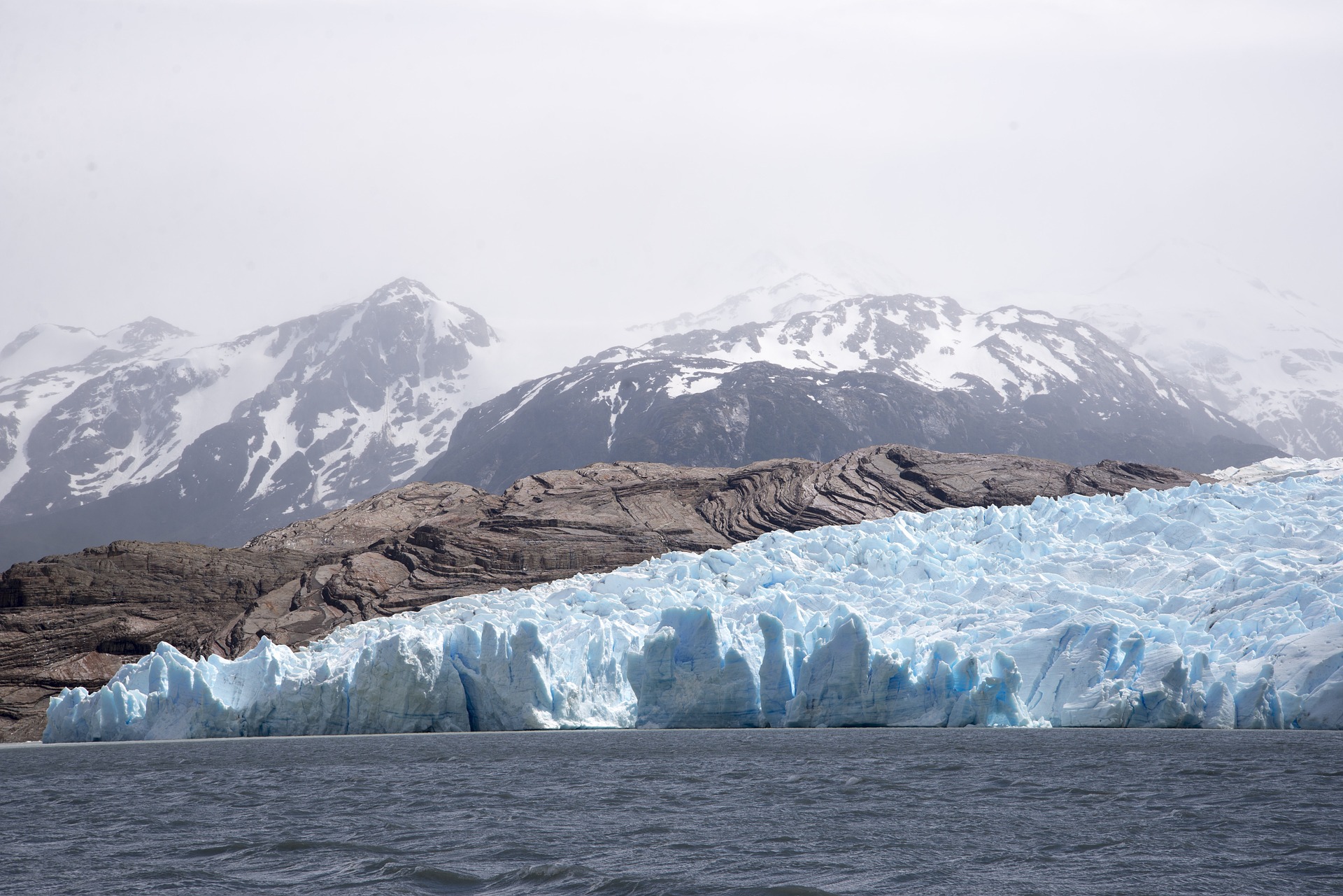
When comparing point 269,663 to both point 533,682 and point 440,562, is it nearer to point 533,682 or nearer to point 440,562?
point 533,682

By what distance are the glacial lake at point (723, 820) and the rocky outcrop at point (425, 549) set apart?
29.0 metres

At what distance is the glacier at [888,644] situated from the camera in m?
35.4

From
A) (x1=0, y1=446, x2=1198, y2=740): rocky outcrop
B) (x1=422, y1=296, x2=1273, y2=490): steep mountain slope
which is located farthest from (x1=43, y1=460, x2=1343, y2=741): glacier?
(x1=422, y1=296, x2=1273, y2=490): steep mountain slope

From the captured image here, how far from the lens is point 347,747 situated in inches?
1555

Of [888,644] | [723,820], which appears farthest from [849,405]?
[723,820]

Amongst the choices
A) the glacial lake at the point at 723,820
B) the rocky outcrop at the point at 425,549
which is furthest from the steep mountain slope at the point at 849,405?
the glacial lake at the point at 723,820

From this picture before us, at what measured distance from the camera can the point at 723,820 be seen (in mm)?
22094

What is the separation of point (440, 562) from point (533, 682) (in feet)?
101

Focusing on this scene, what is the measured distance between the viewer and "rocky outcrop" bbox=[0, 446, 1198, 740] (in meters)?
63.8

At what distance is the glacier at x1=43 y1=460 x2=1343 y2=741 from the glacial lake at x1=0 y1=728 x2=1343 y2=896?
5.86 feet

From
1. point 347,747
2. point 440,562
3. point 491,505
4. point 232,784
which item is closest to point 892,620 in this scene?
point 347,747

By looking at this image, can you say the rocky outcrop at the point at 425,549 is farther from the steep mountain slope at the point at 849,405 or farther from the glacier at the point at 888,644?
the steep mountain slope at the point at 849,405

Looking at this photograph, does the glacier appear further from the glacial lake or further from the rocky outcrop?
the rocky outcrop

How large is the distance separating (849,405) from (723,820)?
425ft
